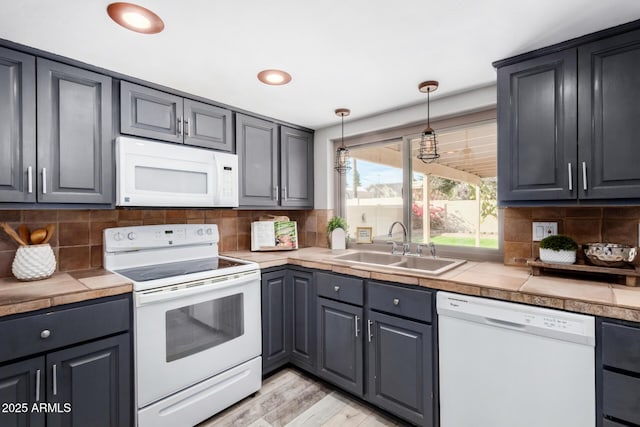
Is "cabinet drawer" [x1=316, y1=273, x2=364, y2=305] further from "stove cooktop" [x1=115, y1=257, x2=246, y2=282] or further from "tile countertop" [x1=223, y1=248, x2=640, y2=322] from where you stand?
"stove cooktop" [x1=115, y1=257, x2=246, y2=282]

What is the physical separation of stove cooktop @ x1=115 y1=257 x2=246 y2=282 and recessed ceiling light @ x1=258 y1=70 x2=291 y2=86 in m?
1.25

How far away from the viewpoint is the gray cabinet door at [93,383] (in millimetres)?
1402

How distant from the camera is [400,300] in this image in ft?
5.91

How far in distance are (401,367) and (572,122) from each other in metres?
1.60

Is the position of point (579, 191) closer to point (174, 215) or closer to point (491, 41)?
point (491, 41)

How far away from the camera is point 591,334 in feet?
4.12

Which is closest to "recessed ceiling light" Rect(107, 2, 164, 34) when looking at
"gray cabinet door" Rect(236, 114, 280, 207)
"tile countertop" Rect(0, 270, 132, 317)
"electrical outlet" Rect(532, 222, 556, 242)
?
"gray cabinet door" Rect(236, 114, 280, 207)

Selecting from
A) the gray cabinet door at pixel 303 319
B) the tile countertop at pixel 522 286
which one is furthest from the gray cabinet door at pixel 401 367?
the gray cabinet door at pixel 303 319

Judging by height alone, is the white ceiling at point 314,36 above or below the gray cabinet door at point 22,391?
above

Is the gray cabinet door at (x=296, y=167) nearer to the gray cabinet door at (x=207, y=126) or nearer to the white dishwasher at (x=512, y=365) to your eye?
the gray cabinet door at (x=207, y=126)

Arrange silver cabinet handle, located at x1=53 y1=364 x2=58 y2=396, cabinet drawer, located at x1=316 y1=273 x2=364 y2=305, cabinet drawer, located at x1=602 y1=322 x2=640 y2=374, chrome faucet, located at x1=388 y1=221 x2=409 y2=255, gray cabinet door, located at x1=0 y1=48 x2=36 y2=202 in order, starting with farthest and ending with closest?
chrome faucet, located at x1=388 y1=221 x2=409 y2=255 < cabinet drawer, located at x1=316 y1=273 x2=364 y2=305 < gray cabinet door, located at x1=0 y1=48 x2=36 y2=202 < silver cabinet handle, located at x1=53 y1=364 x2=58 y2=396 < cabinet drawer, located at x1=602 y1=322 x2=640 y2=374

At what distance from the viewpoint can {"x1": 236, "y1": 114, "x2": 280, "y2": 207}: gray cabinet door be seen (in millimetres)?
2525

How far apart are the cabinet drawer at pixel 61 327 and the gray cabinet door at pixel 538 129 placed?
7.15 ft

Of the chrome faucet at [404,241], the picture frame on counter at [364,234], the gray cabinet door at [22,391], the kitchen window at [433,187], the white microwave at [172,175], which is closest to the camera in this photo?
the gray cabinet door at [22,391]
